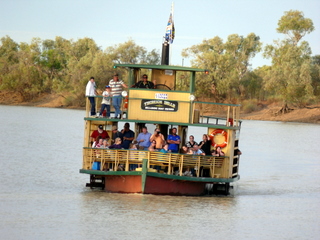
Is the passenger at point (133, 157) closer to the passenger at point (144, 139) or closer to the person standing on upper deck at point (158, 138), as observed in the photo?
the passenger at point (144, 139)

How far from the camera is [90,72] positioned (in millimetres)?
79688

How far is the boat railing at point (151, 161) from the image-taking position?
19375 mm

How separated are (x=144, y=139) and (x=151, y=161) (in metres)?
1.06

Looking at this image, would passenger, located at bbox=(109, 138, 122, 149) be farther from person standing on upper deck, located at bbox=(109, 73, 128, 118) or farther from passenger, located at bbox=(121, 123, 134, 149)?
person standing on upper deck, located at bbox=(109, 73, 128, 118)

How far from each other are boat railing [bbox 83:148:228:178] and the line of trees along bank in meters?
48.1

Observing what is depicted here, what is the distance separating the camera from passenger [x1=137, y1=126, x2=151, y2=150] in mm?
20147

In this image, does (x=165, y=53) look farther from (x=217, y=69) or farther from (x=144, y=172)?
(x=217, y=69)

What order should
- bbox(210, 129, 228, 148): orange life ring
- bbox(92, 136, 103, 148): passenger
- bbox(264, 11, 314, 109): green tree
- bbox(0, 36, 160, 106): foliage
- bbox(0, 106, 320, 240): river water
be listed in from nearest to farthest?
1. bbox(0, 106, 320, 240): river water
2. bbox(92, 136, 103, 148): passenger
3. bbox(210, 129, 228, 148): orange life ring
4. bbox(264, 11, 314, 109): green tree
5. bbox(0, 36, 160, 106): foliage

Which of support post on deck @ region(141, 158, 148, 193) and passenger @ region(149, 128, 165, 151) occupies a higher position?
passenger @ region(149, 128, 165, 151)

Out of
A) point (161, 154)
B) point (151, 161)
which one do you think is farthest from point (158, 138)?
point (151, 161)

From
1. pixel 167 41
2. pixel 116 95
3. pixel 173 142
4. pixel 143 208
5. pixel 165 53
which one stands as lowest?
pixel 143 208

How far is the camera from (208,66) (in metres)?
74.7


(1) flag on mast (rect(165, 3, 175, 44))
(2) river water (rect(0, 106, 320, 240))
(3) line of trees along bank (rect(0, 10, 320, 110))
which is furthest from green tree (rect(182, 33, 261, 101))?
(1) flag on mast (rect(165, 3, 175, 44))

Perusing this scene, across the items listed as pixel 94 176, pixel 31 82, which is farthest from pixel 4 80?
pixel 94 176
